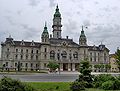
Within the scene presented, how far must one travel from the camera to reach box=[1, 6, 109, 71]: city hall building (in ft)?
350

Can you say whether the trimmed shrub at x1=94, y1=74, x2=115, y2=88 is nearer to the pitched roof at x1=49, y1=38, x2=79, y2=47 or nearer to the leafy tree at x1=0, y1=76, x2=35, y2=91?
the leafy tree at x1=0, y1=76, x2=35, y2=91

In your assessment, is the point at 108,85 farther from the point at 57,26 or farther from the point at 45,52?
the point at 57,26

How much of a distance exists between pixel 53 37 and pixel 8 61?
26.5m

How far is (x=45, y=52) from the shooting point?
349ft

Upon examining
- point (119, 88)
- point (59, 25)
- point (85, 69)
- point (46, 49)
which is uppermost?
point (59, 25)

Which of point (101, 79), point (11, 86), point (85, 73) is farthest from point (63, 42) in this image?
point (11, 86)

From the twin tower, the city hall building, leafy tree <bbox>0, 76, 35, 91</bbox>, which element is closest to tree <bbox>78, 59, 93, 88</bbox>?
leafy tree <bbox>0, 76, 35, 91</bbox>

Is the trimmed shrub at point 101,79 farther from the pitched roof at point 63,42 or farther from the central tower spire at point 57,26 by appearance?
the central tower spire at point 57,26

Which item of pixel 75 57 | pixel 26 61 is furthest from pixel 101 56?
pixel 26 61

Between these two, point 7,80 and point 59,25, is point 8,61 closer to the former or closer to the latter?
point 59,25

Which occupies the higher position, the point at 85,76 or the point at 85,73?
the point at 85,73

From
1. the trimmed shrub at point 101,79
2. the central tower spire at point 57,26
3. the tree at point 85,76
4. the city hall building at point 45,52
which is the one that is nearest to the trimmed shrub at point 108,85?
the trimmed shrub at point 101,79

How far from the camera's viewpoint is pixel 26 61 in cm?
11050

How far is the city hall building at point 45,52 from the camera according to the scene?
10662cm
